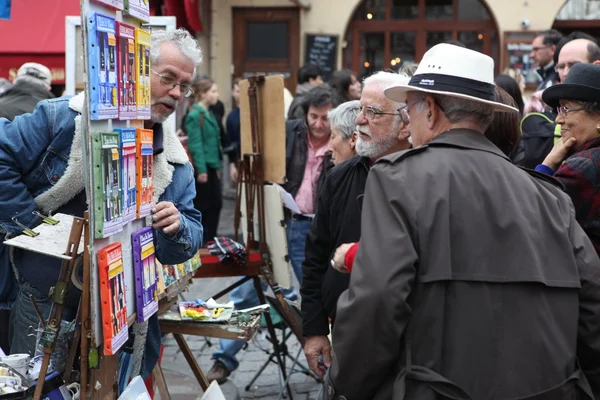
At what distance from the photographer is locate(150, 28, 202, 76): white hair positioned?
341 cm

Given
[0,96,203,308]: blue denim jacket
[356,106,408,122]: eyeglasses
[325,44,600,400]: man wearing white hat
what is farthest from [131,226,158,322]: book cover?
[356,106,408,122]: eyeglasses

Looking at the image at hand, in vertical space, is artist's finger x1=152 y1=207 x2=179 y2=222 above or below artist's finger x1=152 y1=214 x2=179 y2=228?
above

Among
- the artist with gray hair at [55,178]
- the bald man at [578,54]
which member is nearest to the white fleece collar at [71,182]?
the artist with gray hair at [55,178]

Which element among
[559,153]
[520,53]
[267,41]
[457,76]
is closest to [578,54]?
[559,153]

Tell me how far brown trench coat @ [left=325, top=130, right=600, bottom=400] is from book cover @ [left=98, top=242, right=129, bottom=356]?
766 millimetres

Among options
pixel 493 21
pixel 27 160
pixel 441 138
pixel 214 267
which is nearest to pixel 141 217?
pixel 27 160

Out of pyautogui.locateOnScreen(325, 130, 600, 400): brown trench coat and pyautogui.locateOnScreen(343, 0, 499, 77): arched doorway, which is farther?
pyautogui.locateOnScreen(343, 0, 499, 77): arched doorway

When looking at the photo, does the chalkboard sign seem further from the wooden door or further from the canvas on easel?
the canvas on easel

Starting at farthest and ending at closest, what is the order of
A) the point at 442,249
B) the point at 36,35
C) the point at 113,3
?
the point at 36,35 → the point at 113,3 → the point at 442,249

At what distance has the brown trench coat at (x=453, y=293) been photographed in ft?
7.86

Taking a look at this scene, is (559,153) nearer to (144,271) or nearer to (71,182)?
(144,271)

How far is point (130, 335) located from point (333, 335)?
1.11 metres

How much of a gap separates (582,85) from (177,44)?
5.43ft

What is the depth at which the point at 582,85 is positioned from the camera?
3494 mm
